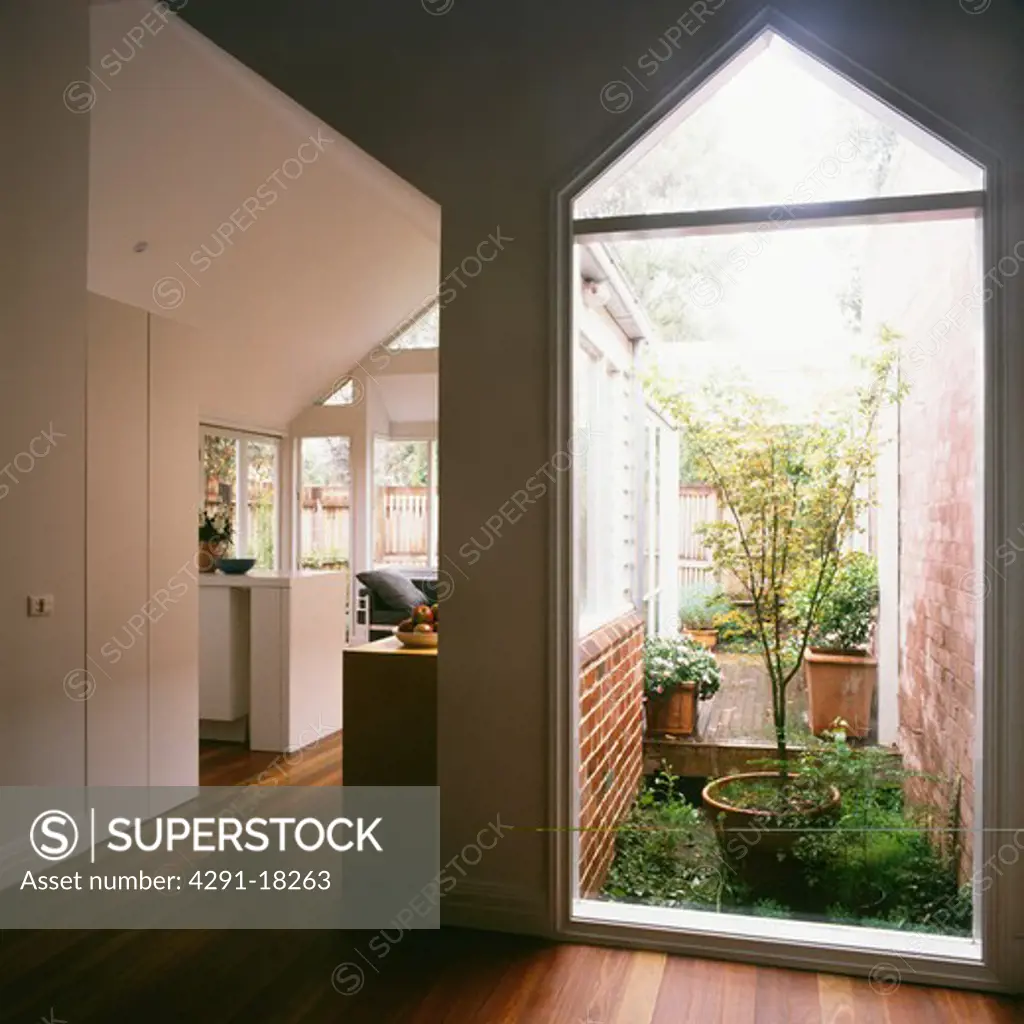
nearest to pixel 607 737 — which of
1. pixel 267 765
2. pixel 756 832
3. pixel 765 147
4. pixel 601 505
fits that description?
pixel 756 832

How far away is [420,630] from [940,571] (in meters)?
1.94

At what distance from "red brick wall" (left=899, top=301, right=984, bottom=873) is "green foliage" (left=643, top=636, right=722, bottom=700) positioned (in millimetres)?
940

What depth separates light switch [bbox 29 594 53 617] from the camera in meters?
3.41

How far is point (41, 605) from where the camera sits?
3451mm

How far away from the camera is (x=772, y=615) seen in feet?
13.1

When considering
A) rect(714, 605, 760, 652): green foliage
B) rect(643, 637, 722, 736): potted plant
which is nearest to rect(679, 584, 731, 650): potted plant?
rect(714, 605, 760, 652): green foliage

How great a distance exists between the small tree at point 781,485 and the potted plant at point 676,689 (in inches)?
37.9

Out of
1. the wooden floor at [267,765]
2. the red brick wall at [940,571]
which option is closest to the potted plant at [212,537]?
the wooden floor at [267,765]

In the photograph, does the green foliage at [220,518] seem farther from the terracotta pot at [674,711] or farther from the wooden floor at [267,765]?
the terracotta pot at [674,711]

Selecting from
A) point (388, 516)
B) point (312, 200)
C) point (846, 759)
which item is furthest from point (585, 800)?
point (388, 516)

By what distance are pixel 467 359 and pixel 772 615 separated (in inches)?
71.4

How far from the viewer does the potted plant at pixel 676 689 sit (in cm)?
500

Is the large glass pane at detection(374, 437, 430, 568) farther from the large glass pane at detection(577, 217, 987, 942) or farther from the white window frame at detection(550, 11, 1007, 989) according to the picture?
the white window frame at detection(550, 11, 1007, 989)

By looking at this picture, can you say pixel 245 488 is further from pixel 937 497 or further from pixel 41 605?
pixel 937 497
